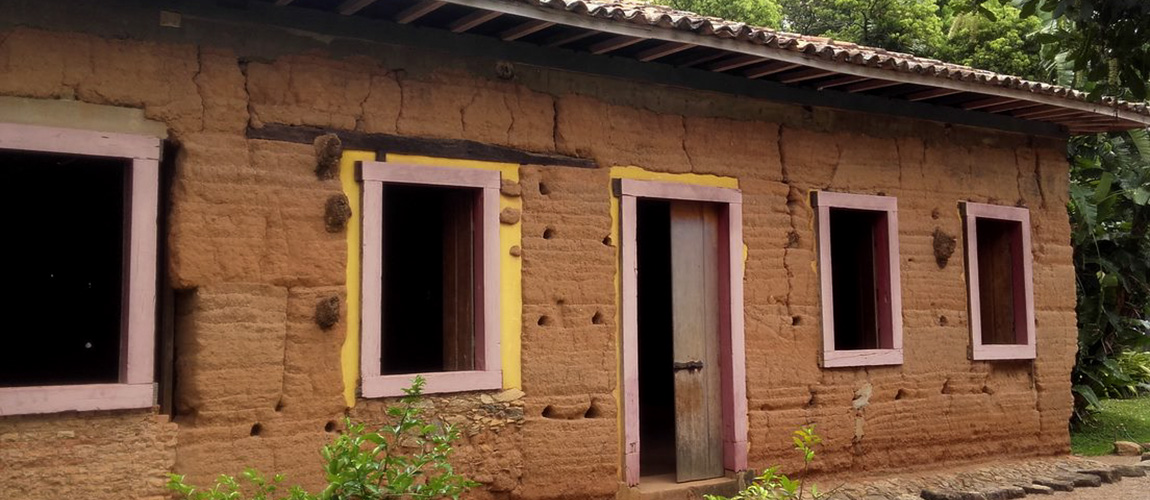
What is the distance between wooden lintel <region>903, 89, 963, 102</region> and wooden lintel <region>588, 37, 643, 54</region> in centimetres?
294

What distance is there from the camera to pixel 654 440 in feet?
32.2

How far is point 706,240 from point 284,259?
3.22 meters

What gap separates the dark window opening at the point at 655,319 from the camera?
10844mm

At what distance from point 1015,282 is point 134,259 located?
7514 millimetres

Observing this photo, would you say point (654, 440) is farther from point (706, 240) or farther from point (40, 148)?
point (40, 148)

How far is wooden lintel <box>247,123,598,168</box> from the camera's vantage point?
6.08 m

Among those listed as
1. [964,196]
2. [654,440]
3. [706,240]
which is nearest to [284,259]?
[706,240]

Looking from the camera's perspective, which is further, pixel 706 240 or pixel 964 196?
pixel 964 196

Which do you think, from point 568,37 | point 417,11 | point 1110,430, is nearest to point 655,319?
point 568,37

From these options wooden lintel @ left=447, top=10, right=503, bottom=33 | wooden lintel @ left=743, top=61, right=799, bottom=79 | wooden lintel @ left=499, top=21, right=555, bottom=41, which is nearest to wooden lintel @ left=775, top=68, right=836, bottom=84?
wooden lintel @ left=743, top=61, right=799, bottom=79

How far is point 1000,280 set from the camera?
32.2 feet

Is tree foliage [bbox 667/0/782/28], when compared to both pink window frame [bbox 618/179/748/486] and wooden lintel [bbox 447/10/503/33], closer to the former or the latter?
pink window frame [bbox 618/179/748/486]

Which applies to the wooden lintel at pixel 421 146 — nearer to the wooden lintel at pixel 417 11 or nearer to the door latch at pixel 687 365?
the wooden lintel at pixel 417 11

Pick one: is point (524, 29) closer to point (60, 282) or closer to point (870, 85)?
point (870, 85)
